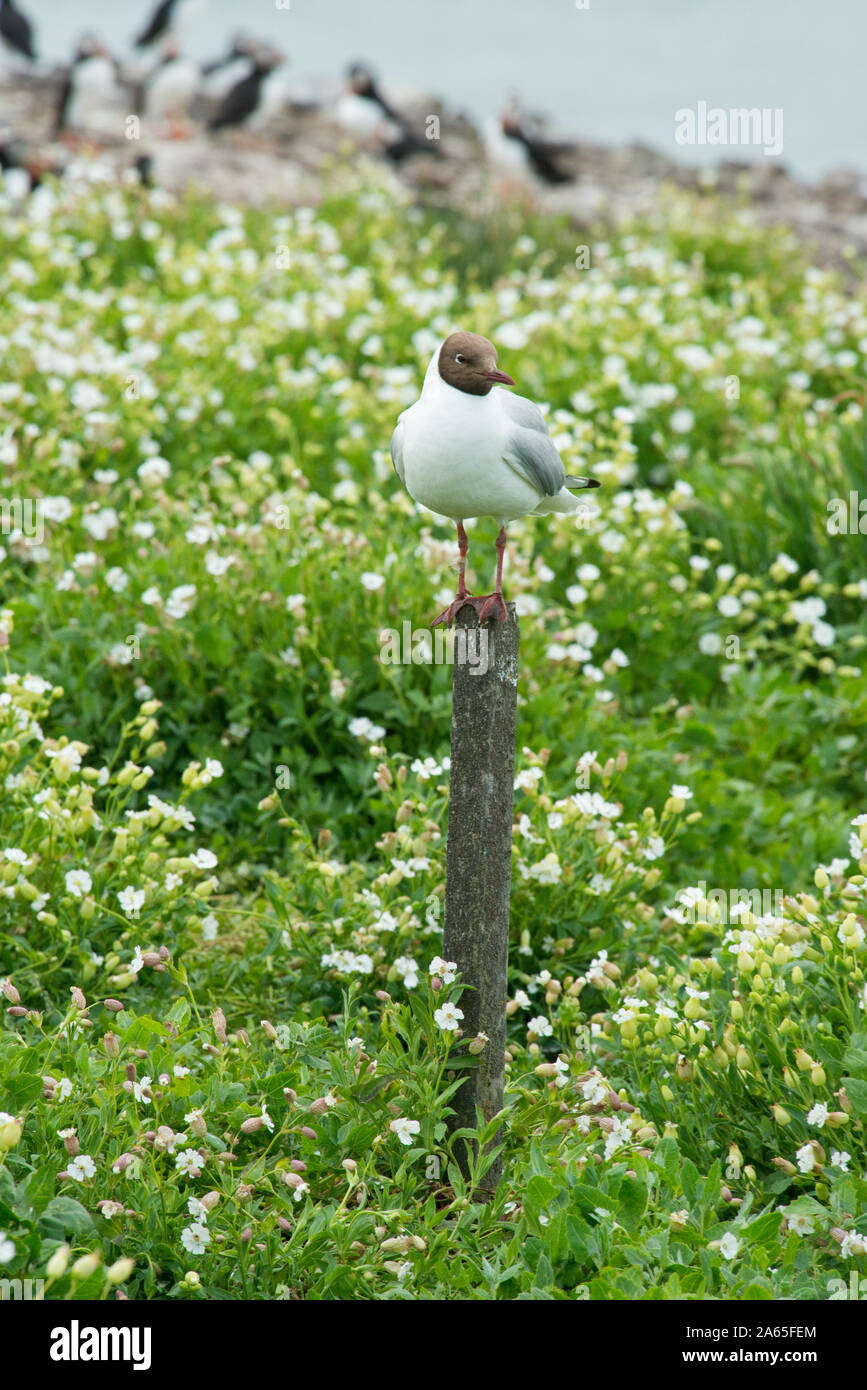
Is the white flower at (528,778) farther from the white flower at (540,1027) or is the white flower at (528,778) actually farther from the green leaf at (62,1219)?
Result: the green leaf at (62,1219)

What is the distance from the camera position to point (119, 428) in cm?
727

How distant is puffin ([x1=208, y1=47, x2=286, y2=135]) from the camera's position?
17781 mm

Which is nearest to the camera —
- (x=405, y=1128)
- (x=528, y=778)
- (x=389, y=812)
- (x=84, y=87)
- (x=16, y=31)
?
(x=405, y=1128)

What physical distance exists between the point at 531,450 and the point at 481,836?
1025mm

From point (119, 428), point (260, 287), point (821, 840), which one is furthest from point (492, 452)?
point (260, 287)

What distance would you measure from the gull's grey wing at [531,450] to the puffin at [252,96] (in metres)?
16.1

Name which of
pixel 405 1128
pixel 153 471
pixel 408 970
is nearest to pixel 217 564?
pixel 153 471

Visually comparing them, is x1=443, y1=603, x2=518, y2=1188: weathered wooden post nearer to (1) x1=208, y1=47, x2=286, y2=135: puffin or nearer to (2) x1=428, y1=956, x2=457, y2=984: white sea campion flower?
(2) x1=428, y1=956, x2=457, y2=984: white sea campion flower

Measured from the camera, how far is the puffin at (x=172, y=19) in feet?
62.0

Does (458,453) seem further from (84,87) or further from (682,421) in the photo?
(84,87)

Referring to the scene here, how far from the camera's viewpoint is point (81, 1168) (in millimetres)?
3010

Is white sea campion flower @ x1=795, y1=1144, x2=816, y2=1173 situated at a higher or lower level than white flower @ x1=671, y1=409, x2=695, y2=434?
lower

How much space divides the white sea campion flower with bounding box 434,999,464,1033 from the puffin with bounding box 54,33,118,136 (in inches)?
614

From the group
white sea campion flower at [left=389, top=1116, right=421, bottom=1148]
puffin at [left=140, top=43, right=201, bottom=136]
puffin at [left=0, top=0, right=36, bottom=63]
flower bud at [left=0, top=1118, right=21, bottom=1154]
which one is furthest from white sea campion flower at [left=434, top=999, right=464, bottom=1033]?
puffin at [left=0, top=0, right=36, bottom=63]
